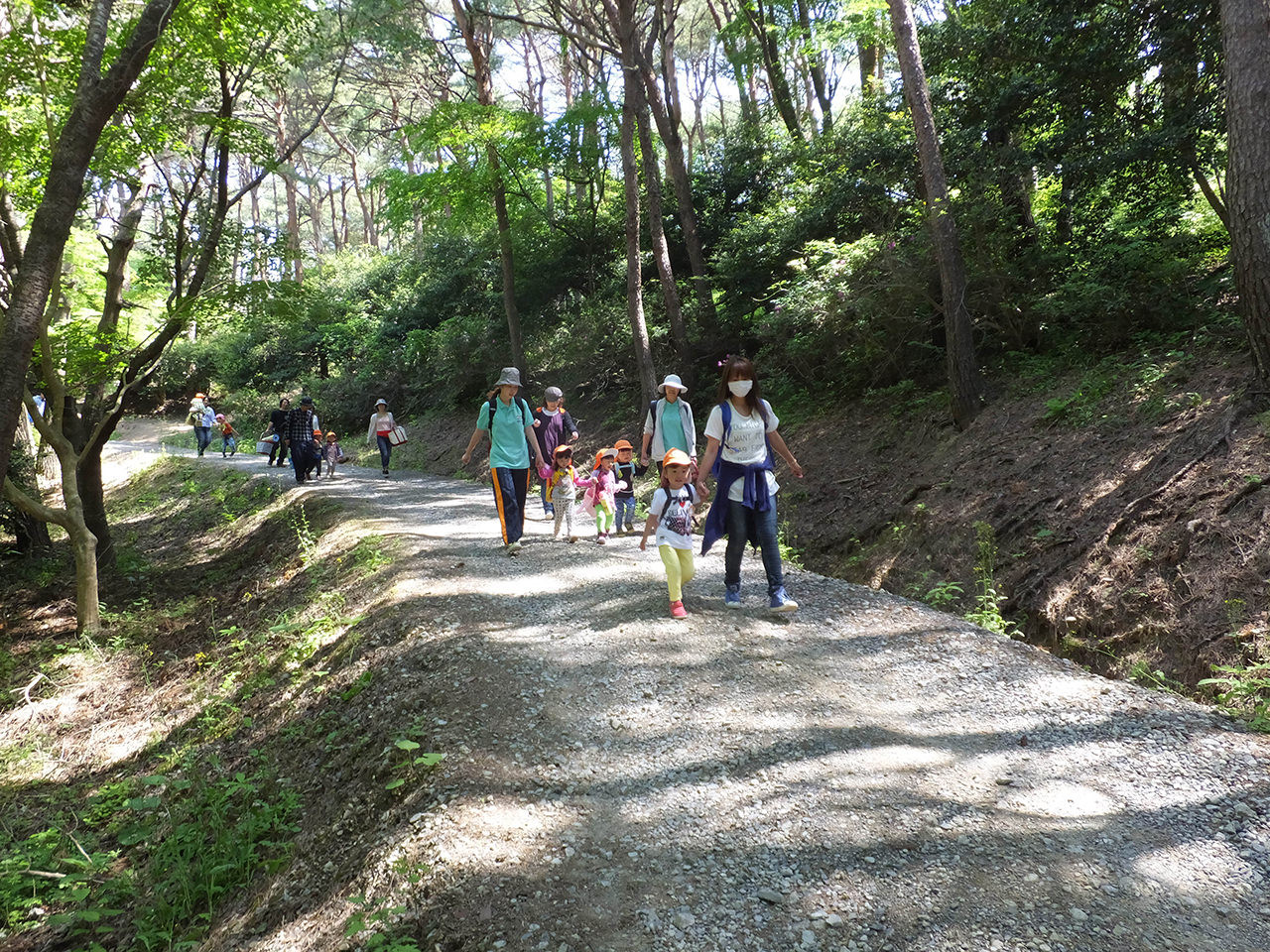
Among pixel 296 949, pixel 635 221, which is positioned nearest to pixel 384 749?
pixel 296 949

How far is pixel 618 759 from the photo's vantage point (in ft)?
14.0

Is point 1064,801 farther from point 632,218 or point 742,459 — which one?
point 632,218

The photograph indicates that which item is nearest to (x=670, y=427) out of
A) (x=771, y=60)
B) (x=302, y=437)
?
(x=302, y=437)

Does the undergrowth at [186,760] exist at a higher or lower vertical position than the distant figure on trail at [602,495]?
lower

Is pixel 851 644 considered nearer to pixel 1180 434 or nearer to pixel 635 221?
pixel 1180 434

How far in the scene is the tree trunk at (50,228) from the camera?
5.32 m

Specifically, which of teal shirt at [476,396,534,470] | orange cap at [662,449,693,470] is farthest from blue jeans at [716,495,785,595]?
teal shirt at [476,396,534,470]

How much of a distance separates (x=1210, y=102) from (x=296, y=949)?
13.2 m

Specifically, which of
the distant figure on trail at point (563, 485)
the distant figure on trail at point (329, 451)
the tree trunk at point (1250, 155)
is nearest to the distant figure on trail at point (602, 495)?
the distant figure on trail at point (563, 485)

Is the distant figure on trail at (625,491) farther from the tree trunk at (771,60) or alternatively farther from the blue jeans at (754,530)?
the tree trunk at (771,60)

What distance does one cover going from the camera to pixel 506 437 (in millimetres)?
8242

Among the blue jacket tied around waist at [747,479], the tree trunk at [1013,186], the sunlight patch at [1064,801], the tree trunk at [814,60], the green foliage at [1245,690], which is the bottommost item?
the green foliage at [1245,690]

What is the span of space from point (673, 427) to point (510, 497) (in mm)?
1993

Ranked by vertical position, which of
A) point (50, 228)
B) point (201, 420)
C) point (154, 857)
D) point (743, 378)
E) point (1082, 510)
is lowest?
point (154, 857)
